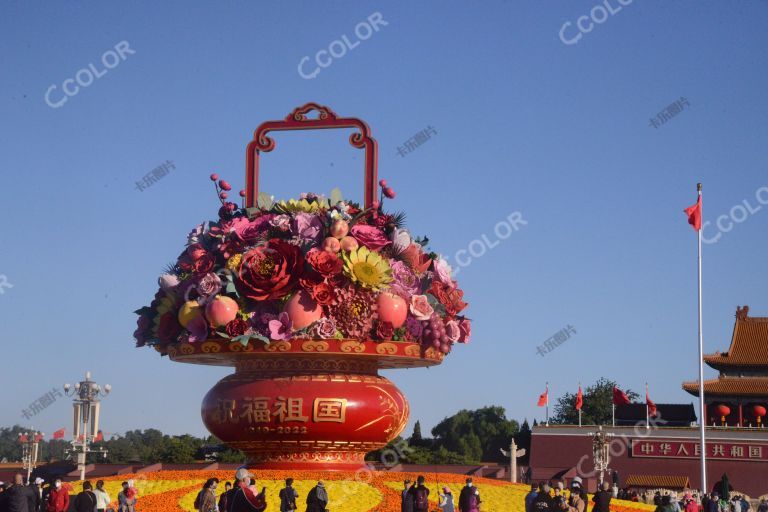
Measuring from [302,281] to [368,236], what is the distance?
1.71m

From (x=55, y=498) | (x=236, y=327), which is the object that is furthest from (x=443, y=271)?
(x=55, y=498)

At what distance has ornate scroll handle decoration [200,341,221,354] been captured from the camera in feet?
72.7

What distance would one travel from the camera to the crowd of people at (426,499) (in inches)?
764

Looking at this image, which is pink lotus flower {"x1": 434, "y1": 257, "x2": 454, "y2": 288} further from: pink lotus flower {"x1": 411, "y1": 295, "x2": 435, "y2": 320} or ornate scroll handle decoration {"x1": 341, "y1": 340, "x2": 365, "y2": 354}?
ornate scroll handle decoration {"x1": 341, "y1": 340, "x2": 365, "y2": 354}

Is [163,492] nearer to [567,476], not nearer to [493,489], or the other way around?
[493,489]

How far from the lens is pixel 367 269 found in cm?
2209

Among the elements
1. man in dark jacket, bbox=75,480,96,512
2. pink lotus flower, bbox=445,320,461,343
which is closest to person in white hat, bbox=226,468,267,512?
man in dark jacket, bbox=75,480,96,512

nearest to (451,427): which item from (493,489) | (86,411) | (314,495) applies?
(86,411)

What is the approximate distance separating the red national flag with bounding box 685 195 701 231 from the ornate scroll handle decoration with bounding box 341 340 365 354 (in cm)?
1274

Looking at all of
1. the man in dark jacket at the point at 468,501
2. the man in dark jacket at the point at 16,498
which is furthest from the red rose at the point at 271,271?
the man in dark jacket at the point at 16,498

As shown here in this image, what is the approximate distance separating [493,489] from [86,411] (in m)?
19.4

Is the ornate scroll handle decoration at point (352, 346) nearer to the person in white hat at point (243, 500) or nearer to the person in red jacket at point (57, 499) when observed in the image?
the person in red jacket at point (57, 499)

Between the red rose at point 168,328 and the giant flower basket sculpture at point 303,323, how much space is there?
0.02 meters

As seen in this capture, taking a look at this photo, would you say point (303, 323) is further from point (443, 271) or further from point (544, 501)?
point (544, 501)
